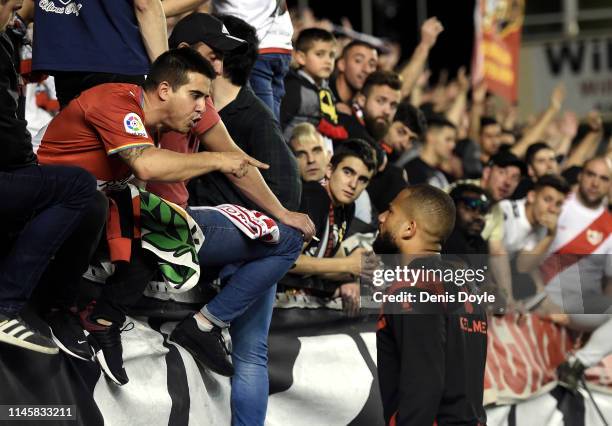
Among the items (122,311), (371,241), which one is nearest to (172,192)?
(122,311)

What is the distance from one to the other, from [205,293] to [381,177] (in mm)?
2294

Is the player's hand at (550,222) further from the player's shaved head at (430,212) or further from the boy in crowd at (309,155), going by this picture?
the player's shaved head at (430,212)

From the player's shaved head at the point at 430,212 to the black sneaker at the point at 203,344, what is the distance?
47.9 inches

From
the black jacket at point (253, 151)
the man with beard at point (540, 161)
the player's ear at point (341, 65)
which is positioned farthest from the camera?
the man with beard at point (540, 161)

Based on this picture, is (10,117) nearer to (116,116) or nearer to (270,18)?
(116,116)

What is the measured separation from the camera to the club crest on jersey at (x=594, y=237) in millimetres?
9016

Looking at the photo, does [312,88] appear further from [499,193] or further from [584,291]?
[499,193]

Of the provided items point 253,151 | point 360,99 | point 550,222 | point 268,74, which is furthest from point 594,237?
point 253,151

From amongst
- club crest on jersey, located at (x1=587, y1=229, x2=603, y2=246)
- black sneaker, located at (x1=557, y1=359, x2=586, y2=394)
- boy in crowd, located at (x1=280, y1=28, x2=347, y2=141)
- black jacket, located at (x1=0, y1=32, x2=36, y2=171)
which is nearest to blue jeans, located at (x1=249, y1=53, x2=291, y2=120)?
boy in crowd, located at (x1=280, y1=28, x2=347, y2=141)

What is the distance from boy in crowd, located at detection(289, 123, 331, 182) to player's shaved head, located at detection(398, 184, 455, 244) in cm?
192

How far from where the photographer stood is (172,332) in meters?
5.34

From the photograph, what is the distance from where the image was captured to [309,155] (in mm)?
6484

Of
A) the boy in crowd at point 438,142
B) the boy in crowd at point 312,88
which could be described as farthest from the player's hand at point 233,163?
the boy in crowd at point 438,142

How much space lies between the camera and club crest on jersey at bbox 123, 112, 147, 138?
4.52 m
